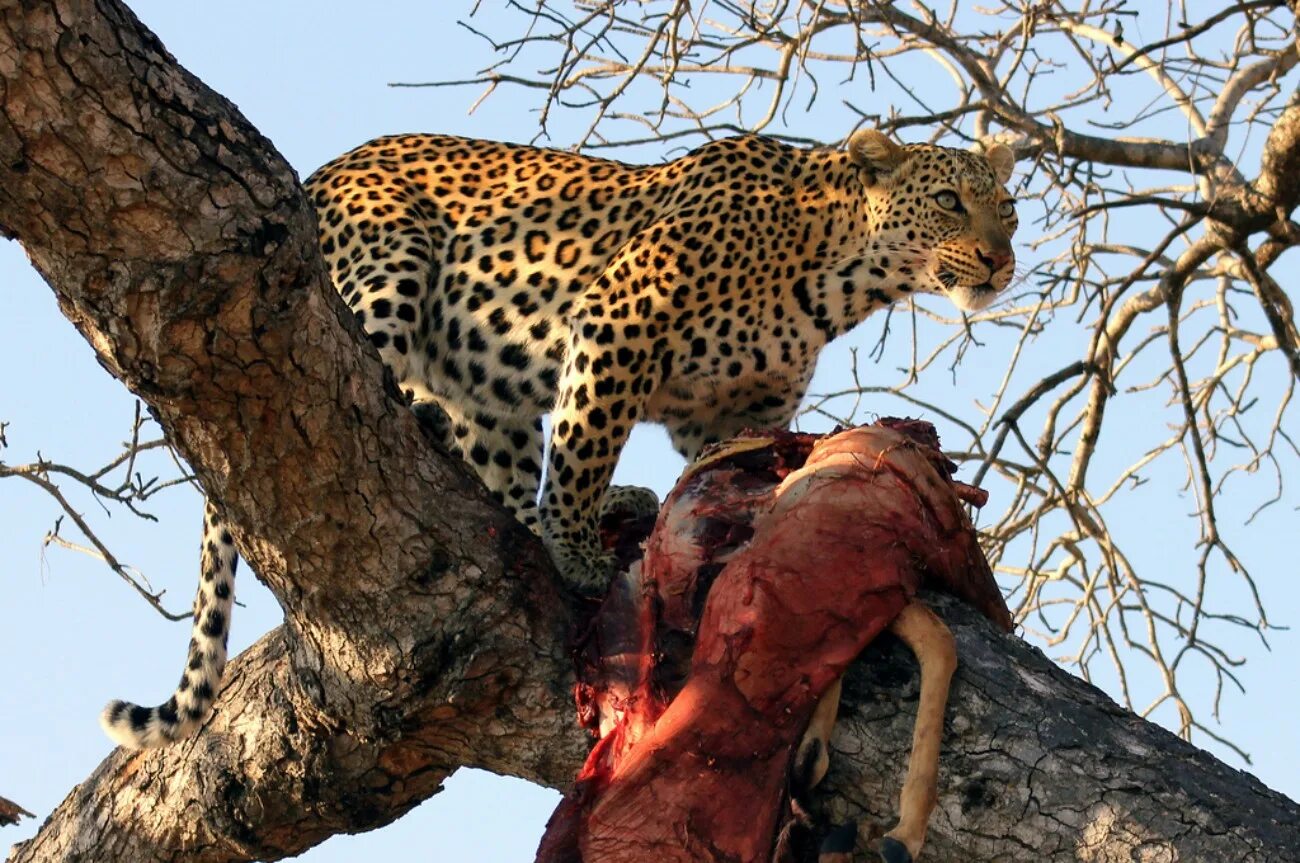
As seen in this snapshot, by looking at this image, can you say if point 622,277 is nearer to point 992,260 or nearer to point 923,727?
point 992,260

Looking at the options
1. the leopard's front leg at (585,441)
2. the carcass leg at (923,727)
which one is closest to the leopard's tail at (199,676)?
the leopard's front leg at (585,441)

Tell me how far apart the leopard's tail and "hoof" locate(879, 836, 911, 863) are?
250 cm

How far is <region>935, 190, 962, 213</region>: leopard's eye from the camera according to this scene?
7.16m

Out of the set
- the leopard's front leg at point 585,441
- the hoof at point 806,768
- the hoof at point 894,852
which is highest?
the leopard's front leg at point 585,441

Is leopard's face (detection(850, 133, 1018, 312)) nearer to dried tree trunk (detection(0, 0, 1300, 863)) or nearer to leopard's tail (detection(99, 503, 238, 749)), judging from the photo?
dried tree trunk (detection(0, 0, 1300, 863))

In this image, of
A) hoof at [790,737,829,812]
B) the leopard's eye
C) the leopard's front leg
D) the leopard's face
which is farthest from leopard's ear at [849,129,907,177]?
hoof at [790,737,829,812]

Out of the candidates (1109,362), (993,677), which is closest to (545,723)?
(993,677)

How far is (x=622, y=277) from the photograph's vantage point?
263 inches

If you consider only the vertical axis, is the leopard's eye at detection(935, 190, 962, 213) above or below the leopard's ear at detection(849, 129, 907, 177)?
→ below

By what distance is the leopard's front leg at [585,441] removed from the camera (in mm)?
5988

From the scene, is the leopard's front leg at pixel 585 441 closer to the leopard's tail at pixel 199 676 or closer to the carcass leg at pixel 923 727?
the leopard's tail at pixel 199 676

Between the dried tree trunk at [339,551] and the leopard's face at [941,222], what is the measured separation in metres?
2.47

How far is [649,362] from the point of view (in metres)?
6.46

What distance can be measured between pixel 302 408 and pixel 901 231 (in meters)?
3.07
